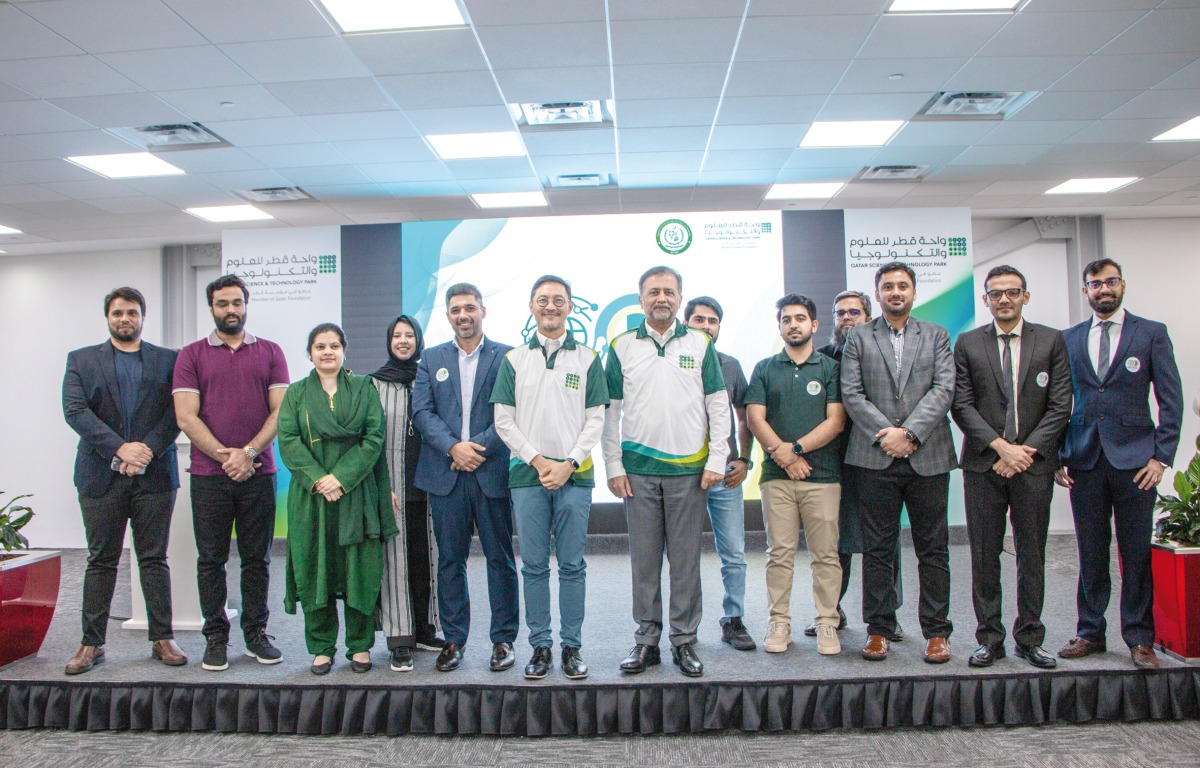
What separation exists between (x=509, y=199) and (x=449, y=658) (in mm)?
4748

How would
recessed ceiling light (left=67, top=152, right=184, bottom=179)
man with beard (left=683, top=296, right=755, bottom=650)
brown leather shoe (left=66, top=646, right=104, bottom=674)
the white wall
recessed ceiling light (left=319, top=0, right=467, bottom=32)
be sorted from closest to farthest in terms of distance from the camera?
brown leather shoe (left=66, top=646, right=104, bottom=674)
man with beard (left=683, top=296, right=755, bottom=650)
recessed ceiling light (left=319, top=0, right=467, bottom=32)
recessed ceiling light (left=67, top=152, right=184, bottom=179)
the white wall

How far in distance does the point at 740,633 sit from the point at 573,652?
0.76m

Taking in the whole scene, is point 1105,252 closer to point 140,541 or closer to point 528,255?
point 528,255

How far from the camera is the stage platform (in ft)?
8.75

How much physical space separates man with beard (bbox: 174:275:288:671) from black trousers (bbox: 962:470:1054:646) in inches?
111

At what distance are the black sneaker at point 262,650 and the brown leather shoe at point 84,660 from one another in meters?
0.58

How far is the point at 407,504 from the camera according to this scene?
306 cm

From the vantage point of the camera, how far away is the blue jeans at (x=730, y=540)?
10.5ft

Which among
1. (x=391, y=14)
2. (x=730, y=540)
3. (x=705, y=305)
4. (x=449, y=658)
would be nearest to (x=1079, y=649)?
(x=730, y=540)

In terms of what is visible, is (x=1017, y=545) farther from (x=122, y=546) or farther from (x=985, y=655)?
(x=122, y=546)

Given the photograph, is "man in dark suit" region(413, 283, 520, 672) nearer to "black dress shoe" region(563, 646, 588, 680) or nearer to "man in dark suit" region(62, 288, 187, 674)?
"black dress shoe" region(563, 646, 588, 680)

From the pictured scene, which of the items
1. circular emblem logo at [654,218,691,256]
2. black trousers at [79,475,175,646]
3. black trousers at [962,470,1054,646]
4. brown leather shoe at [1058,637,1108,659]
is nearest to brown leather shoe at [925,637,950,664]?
black trousers at [962,470,1054,646]

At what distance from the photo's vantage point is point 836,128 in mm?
5160

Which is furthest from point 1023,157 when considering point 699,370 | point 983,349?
point 699,370
